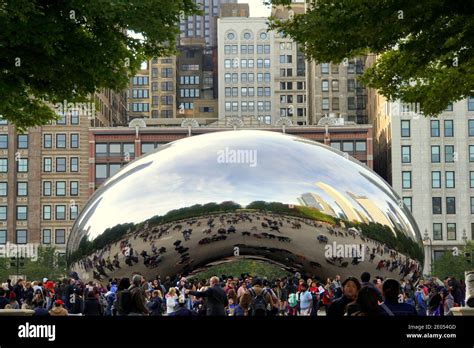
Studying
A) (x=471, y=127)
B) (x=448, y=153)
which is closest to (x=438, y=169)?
(x=448, y=153)

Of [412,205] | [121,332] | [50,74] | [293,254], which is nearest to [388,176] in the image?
[412,205]

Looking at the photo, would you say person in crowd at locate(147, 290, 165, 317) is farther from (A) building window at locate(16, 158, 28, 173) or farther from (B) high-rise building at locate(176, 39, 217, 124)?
(B) high-rise building at locate(176, 39, 217, 124)

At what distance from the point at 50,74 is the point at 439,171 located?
81.5 m

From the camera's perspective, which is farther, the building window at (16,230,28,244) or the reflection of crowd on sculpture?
the building window at (16,230,28,244)

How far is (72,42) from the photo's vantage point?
→ 17.1 meters

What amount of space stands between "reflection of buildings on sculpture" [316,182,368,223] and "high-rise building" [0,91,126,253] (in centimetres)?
8057

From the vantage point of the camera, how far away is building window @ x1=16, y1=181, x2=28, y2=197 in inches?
4035

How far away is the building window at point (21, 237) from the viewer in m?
102

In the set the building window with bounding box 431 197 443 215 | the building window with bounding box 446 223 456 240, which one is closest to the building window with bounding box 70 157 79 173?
the building window with bounding box 431 197 443 215

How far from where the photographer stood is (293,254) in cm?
2441

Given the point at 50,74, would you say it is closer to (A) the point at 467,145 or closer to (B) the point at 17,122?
(B) the point at 17,122

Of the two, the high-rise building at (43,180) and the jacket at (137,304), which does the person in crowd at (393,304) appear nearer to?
the jacket at (137,304)

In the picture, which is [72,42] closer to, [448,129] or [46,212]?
[448,129]

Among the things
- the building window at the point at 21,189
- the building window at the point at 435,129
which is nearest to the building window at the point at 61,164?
the building window at the point at 21,189
